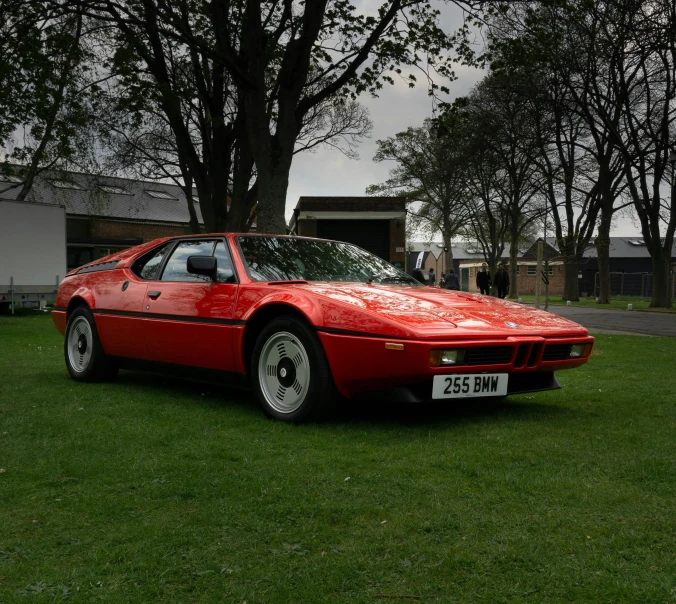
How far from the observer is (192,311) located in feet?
18.3

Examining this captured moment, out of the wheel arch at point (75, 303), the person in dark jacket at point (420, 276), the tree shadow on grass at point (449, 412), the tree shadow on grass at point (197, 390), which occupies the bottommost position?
the tree shadow on grass at point (197, 390)

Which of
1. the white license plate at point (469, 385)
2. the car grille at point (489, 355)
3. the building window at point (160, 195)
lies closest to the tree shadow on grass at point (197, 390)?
the white license plate at point (469, 385)

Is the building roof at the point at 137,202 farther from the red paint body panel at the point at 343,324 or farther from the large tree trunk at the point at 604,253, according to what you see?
the red paint body panel at the point at 343,324

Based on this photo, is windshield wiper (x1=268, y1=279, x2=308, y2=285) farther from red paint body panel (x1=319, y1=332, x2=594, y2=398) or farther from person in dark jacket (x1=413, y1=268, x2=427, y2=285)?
person in dark jacket (x1=413, y1=268, x2=427, y2=285)

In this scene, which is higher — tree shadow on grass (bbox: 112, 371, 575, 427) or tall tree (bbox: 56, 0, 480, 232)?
tall tree (bbox: 56, 0, 480, 232)

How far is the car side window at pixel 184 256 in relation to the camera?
19.5ft

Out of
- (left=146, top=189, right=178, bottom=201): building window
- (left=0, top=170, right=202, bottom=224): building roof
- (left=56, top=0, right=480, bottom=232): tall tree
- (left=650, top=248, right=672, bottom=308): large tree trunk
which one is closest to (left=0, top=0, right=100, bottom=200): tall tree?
(left=56, top=0, right=480, bottom=232): tall tree

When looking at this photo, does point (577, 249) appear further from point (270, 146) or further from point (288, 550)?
point (288, 550)

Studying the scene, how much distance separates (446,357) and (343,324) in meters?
0.67

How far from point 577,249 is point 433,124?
78.4 ft

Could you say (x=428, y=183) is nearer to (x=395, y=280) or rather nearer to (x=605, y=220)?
(x=605, y=220)

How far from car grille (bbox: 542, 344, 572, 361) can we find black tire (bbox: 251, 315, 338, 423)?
144 centimetres

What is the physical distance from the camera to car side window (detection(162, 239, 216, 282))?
234 inches

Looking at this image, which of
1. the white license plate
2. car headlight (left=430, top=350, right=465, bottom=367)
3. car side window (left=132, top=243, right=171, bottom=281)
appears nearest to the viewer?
car headlight (left=430, top=350, right=465, bottom=367)
